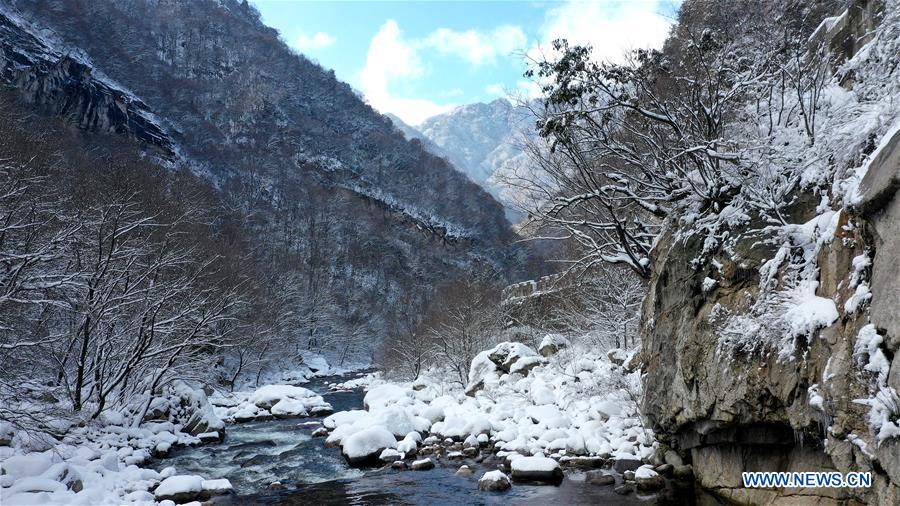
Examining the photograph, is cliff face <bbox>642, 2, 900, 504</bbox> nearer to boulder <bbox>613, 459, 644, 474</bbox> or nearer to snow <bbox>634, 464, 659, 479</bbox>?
snow <bbox>634, 464, 659, 479</bbox>

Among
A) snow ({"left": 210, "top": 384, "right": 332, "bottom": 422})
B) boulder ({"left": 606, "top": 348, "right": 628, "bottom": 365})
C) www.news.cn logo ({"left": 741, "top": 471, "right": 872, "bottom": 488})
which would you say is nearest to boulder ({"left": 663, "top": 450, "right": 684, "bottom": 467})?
www.news.cn logo ({"left": 741, "top": 471, "right": 872, "bottom": 488})

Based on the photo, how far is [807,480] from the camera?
6129mm

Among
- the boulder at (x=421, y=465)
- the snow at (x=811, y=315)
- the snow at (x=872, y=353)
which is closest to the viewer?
the snow at (x=872, y=353)

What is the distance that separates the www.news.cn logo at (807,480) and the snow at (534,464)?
3.77 meters

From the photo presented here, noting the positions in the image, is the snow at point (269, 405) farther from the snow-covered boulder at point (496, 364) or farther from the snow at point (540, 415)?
the snow-covered boulder at point (496, 364)

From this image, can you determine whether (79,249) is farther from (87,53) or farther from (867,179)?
(87,53)

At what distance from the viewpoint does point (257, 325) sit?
32531 millimetres

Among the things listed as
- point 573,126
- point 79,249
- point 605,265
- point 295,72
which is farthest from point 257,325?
point 295,72

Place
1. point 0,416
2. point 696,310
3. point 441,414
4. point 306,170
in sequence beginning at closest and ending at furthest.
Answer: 1. point 696,310
2. point 0,416
3. point 441,414
4. point 306,170

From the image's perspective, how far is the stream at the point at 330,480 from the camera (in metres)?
9.34

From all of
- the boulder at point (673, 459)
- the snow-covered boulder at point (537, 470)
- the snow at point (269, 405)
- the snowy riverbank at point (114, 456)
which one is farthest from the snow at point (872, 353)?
the snow at point (269, 405)

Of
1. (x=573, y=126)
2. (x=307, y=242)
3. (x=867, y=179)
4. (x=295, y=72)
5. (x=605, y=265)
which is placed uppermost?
(x=295, y=72)

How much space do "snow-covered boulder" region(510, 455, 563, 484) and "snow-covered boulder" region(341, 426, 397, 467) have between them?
3844 millimetres

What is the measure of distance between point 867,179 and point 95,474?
42.2 feet
